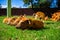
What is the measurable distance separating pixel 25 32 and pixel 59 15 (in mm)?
5503

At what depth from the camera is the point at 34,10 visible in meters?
23.5

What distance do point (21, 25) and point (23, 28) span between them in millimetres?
141

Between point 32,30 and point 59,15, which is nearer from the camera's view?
point 32,30

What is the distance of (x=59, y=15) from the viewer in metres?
13.5

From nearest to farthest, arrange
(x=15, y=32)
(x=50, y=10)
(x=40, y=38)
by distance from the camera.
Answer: (x=40, y=38) < (x=15, y=32) < (x=50, y=10)

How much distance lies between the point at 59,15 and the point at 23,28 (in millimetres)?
4986

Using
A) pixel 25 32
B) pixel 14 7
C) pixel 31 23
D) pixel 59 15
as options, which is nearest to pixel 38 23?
pixel 31 23

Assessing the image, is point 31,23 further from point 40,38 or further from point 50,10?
point 50,10

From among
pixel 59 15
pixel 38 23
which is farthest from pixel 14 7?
pixel 38 23

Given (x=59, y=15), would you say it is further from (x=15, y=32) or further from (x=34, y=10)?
(x=34, y=10)

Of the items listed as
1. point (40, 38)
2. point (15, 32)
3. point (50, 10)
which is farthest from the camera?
point (50, 10)

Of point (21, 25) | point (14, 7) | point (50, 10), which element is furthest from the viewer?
point (14, 7)

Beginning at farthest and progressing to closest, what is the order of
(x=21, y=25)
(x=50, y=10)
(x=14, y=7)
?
(x=14, y=7) < (x=50, y=10) < (x=21, y=25)

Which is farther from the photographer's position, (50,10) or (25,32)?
(50,10)
